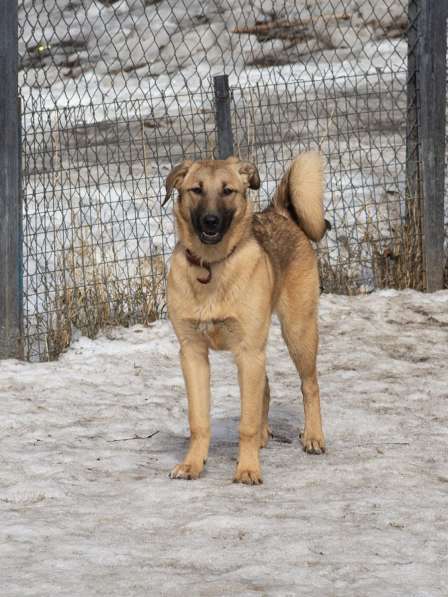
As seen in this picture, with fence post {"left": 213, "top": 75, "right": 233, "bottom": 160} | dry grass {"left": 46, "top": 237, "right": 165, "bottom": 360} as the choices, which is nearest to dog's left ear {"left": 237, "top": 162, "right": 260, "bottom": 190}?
dry grass {"left": 46, "top": 237, "right": 165, "bottom": 360}

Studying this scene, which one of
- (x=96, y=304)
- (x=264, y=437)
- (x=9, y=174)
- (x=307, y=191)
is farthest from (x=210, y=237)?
(x=96, y=304)

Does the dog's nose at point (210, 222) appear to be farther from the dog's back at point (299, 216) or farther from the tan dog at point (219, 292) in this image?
the dog's back at point (299, 216)

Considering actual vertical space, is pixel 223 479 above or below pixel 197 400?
below

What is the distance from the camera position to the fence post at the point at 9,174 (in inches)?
279

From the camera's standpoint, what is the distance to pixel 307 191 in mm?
→ 5520

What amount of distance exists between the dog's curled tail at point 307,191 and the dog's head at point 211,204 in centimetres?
55

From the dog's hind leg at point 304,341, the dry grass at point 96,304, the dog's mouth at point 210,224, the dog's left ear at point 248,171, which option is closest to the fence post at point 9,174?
the dry grass at point 96,304

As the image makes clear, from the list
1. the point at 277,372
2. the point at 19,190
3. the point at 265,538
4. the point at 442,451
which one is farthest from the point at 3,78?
the point at 265,538

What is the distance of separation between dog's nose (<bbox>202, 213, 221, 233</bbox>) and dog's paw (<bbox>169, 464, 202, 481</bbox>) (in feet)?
3.56

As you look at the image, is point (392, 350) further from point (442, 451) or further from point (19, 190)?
point (19, 190)

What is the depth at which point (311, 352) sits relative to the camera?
18.0 feet

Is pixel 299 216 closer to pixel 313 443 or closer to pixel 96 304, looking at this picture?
pixel 313 443

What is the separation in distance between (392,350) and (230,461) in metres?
2.63

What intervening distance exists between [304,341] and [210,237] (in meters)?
1.03
